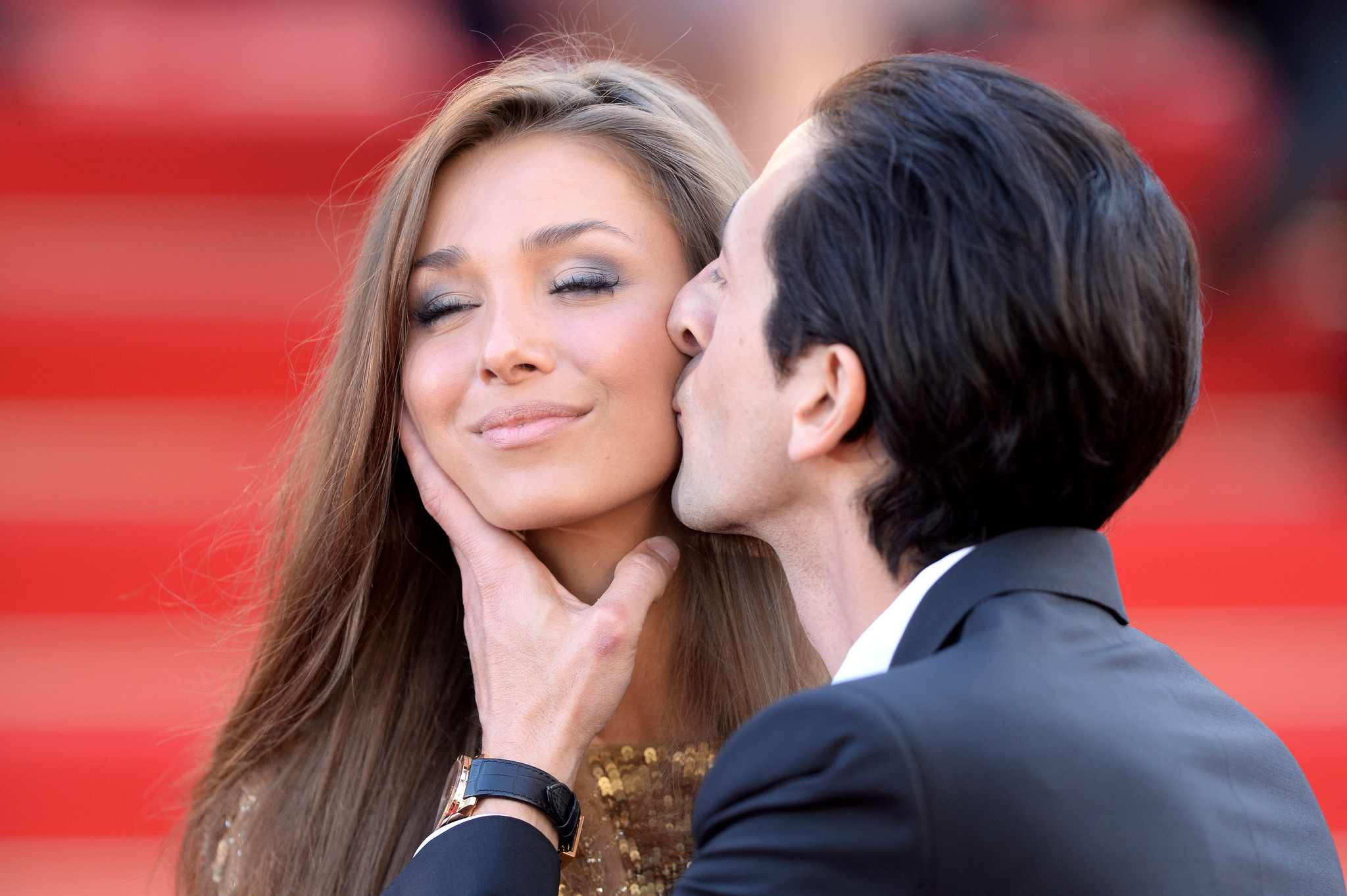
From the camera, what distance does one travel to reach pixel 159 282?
3.59 meters

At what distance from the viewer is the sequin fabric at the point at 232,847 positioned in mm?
2107

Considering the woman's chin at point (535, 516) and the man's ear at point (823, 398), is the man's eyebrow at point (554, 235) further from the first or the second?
the man's ear at point (823, 398)

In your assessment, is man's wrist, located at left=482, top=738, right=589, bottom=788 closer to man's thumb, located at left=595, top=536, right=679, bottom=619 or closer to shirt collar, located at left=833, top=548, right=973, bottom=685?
man's thumb, located at left=595, top=536, right=679, bottom=619

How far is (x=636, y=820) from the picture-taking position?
2.03 metres

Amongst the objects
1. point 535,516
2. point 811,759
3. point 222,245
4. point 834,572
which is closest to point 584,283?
point 535,516

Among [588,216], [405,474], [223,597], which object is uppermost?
[588,216]

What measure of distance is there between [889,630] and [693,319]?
26.4 inches

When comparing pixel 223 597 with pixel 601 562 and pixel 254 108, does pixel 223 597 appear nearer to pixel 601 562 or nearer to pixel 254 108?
pixel 254 108

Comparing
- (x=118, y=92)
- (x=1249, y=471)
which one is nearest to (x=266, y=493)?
(x=118, y=92)

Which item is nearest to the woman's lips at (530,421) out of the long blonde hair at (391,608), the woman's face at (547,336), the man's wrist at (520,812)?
the woman's face at (547,336)

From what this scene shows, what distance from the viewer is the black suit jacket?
1047 mm

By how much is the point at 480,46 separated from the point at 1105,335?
2.72m

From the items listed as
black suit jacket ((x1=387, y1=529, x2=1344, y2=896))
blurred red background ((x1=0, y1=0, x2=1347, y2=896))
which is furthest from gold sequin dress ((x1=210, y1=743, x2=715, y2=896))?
blurred red background ((x1=0, y1=0, x2=1347, y2=896))

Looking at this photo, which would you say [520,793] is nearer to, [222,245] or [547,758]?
[547,758]
